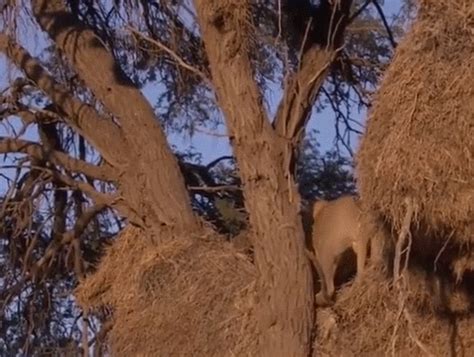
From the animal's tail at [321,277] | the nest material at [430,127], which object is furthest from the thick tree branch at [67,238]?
the nest material at [430,127]

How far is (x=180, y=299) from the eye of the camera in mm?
13562

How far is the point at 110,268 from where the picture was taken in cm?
1430

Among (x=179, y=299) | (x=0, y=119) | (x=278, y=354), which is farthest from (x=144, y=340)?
(x=0, y=119)

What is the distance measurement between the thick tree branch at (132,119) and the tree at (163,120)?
0.04ft

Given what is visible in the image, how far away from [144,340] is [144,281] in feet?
1.64

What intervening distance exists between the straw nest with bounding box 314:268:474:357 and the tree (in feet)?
0.92

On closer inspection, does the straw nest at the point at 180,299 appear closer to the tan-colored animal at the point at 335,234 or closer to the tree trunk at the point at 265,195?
the tree trunk at the point at 265,195

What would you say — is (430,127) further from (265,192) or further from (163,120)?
(163,120)

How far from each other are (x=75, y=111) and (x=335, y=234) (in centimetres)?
280

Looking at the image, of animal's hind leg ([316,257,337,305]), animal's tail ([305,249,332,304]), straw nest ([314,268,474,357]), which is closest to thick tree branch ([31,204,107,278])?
animal's hind leg ([316,257,337,305])

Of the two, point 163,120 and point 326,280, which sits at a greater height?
point 163,120

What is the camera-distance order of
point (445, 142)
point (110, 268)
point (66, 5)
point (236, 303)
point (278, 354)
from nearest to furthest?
1. point (445, 142)
2. point (278, 354)
3. point (236, 303)
4. point (110, 268)
5. point (66, 5)

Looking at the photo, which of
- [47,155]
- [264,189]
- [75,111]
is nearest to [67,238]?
[47,155]

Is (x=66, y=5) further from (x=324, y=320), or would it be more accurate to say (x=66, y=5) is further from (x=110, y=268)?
(x=324, y=320)
